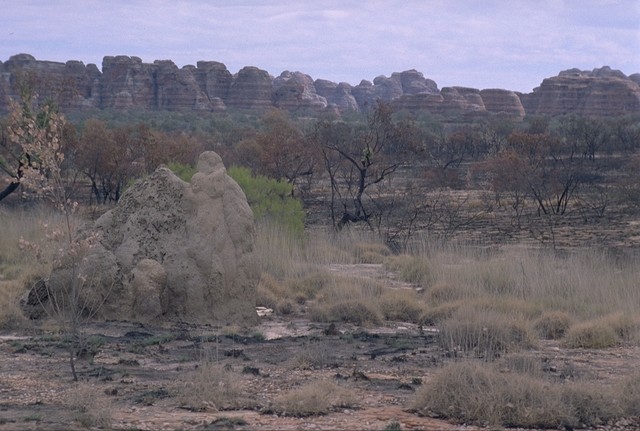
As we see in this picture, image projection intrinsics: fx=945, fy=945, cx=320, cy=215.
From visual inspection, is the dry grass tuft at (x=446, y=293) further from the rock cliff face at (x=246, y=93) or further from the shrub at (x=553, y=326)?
the rock cliff face at (x=246, y=93)

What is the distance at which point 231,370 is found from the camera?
9555mm

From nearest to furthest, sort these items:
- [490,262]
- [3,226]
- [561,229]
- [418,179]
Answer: [490,262] < [3,226] < [561,229] < [418,179]

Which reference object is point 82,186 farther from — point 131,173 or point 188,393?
point 188,393

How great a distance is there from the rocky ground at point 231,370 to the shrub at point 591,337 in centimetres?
24

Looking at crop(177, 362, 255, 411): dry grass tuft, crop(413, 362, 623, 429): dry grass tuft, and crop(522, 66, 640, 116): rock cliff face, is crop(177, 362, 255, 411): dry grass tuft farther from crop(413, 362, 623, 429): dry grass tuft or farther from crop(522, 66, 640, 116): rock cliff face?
crop(522, 66, 640, 116): rock cliff face

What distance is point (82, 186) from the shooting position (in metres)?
37.0

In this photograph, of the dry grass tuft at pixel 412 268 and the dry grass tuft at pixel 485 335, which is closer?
the dry grass tuft at pixel 485 335

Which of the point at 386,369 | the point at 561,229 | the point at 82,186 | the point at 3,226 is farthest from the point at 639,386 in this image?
the point at 82,186

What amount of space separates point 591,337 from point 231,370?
4.82 meters

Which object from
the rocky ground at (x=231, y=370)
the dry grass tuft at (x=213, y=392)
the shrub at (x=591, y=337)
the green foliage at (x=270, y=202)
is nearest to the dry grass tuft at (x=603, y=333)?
the shrub at (x=591, y=337)

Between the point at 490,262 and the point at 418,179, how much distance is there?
26673mm

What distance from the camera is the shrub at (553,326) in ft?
41.6

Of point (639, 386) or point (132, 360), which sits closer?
point (639, 386)

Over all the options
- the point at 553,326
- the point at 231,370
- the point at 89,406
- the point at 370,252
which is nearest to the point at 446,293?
the point at 553,326
